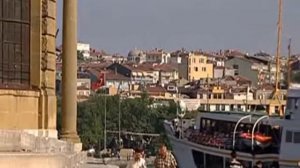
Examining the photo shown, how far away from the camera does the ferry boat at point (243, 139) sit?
138 feet

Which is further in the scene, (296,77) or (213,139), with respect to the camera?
(296,77)

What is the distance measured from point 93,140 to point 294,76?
2769 centimetres

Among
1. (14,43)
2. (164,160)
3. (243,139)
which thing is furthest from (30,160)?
(243,139)

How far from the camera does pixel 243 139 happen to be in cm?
4575

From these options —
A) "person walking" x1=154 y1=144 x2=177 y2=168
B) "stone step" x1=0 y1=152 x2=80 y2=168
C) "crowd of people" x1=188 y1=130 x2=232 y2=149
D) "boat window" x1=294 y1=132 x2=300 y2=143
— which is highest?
"stone step" x1=0 y1=152 x2=80 y2=168

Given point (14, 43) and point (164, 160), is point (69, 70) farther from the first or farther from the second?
point (164, 160)

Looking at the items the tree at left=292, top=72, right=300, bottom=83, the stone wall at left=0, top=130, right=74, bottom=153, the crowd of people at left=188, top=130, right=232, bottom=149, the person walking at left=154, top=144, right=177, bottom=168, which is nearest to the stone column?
Result: the person walking at left=154, top=144, right=177, bottom=168

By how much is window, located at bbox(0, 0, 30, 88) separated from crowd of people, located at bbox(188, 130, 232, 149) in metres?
31.2

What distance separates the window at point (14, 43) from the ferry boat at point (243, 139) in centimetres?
2398

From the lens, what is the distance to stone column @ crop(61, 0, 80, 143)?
784 inches

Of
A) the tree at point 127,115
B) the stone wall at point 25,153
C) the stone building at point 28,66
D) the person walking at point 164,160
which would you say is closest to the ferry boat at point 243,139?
the person walking at point 164,160

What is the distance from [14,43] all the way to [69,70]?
3702 millimetres

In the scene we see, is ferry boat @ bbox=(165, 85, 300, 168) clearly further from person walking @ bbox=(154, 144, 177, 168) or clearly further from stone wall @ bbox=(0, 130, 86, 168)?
stone wall @ bbox=(0, 130, 86, 168)

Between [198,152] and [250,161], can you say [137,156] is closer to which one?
[250,161]
